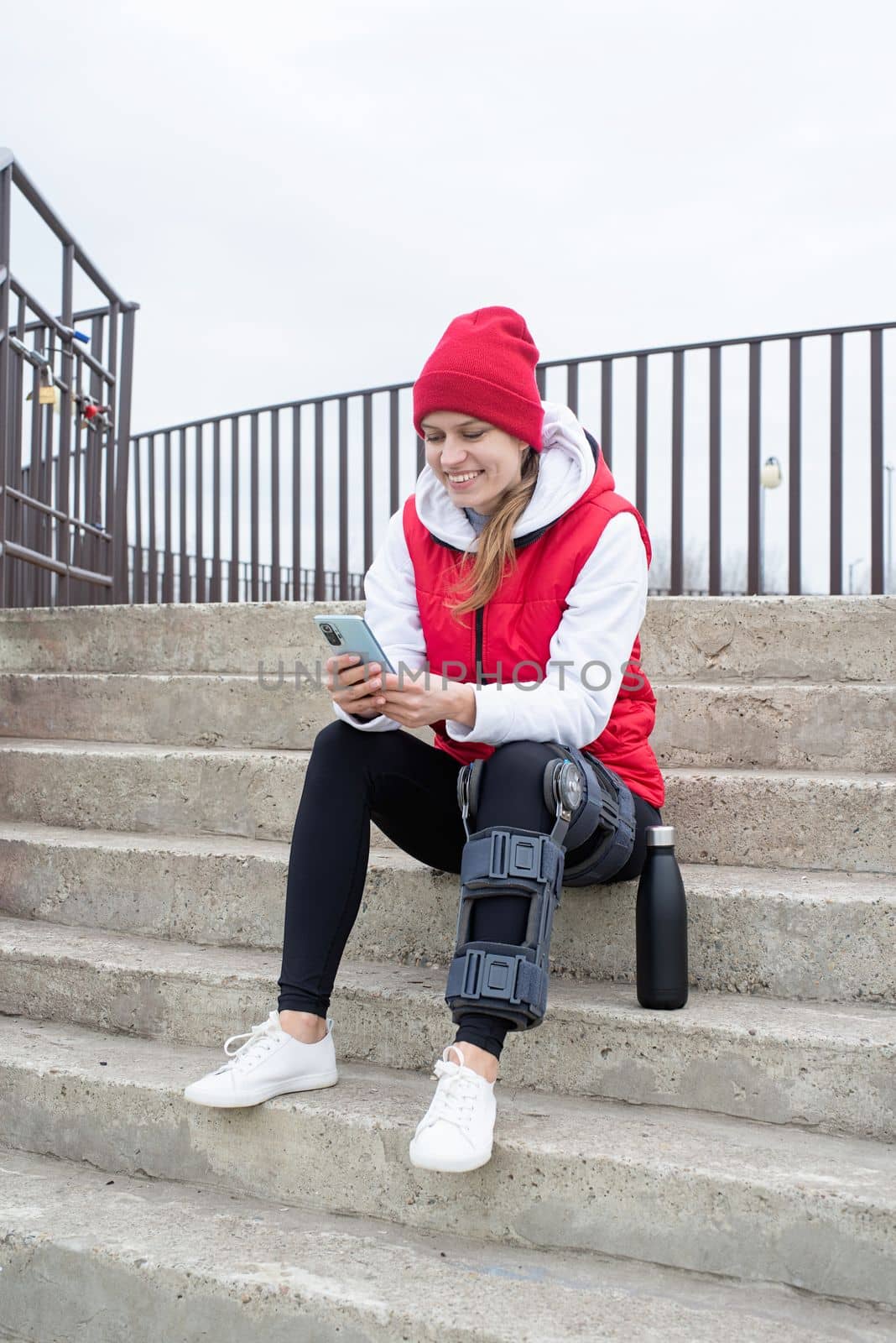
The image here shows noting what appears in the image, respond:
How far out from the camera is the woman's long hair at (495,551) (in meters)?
1.87

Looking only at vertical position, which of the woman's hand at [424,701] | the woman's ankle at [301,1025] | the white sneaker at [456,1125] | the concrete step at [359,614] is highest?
the concrete step at [359,614]

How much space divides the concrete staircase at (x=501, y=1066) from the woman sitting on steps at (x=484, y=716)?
152 mm

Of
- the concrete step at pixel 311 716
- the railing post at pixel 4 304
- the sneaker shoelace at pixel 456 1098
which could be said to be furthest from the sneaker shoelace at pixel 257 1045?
the railing post at pixel 4 304

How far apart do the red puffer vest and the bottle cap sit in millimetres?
98

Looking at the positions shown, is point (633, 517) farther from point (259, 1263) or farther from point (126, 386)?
point (126, 386)

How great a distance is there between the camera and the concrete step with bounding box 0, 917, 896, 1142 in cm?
165

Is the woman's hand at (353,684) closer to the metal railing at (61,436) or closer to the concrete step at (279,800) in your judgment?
the concrete step at (279,800)

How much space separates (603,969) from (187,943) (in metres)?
0.86

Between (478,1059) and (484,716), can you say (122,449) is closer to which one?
(484,716)

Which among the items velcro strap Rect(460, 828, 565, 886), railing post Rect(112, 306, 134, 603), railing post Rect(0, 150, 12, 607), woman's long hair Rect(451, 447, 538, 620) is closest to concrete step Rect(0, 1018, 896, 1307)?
velcro strap Rect(460, 828, 565, 886)

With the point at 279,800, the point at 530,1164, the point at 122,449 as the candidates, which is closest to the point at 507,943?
the point at 530,1164

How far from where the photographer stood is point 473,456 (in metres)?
1.87

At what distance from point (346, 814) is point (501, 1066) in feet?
1.61

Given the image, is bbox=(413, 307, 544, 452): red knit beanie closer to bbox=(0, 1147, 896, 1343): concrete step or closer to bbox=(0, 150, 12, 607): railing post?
bbox=(0, 1147, 896, 1343): concrete step
